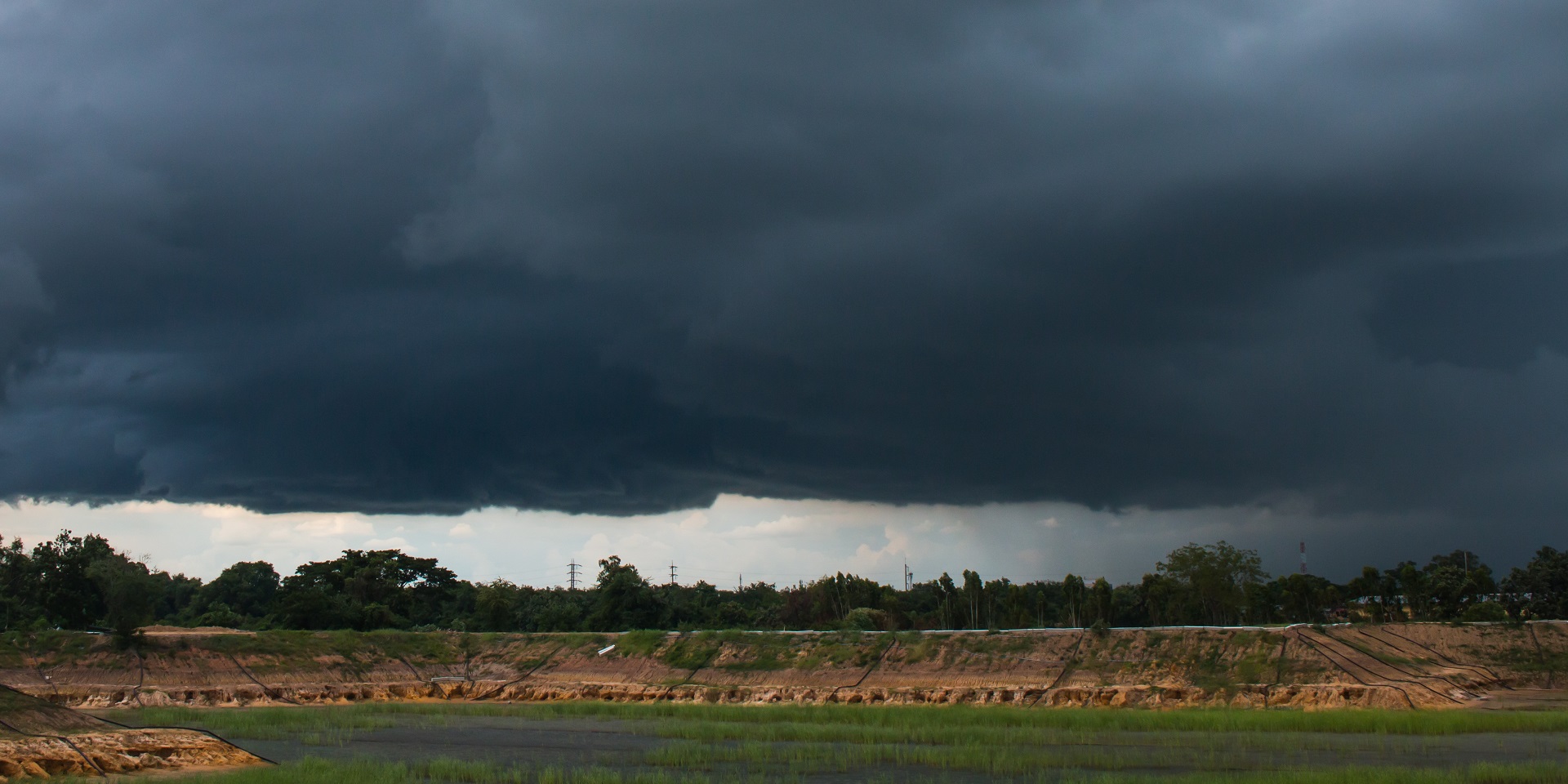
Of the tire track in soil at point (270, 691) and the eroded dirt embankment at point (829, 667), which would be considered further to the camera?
the tire track in soil at point (270, 691)

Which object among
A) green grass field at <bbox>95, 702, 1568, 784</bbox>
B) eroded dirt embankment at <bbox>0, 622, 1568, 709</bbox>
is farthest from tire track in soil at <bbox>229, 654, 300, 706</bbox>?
green grass field at <bbox>95, 702, 1568, 784</bbox>

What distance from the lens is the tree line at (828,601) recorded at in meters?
81.5

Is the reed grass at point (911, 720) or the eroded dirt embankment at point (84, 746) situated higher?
the eroded dirt embankment at point (84, 746)

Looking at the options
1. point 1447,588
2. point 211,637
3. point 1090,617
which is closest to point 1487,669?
point 1447,588

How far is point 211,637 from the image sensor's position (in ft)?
276

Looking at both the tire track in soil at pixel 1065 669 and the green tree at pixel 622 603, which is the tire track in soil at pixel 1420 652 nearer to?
the tire track in soil at pixel 1065 669

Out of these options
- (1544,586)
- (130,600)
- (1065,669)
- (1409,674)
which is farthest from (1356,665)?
(130,600)

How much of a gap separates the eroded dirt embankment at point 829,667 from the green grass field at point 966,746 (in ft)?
28.5

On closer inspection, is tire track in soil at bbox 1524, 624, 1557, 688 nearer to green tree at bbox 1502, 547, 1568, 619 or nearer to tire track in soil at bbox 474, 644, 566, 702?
green tree at bbox 1502, 547, 1568, 619

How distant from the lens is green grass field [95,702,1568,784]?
31797 millimetres

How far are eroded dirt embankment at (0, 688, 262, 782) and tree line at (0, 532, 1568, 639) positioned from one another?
51801 mm

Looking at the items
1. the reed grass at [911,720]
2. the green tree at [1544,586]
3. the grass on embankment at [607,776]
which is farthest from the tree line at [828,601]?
the grass on embankment at [607,776]

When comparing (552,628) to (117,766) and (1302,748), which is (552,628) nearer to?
(117,766)

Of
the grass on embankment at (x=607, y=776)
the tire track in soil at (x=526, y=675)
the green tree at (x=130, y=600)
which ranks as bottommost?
the tire track in soil at (x=526, y=675)
